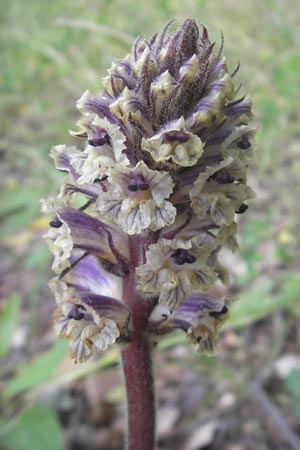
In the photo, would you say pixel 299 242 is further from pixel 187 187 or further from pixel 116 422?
pixel 187 187

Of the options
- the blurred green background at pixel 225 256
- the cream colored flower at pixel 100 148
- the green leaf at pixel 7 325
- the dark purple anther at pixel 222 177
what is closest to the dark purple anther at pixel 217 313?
the dark purple anther at pixel 222 177

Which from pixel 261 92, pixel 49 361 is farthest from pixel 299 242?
pixel 49 361

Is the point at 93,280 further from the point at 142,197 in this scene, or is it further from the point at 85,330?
the point at 142,197

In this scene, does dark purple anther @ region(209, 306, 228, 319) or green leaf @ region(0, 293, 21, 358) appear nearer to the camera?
dark purple anther @ region(209, 306, 228, 319)

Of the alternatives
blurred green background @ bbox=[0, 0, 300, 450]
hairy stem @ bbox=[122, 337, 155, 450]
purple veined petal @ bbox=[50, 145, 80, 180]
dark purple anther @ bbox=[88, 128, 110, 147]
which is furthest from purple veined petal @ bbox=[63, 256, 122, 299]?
blurred green background @ bbox=[0, 0, 300, 450]

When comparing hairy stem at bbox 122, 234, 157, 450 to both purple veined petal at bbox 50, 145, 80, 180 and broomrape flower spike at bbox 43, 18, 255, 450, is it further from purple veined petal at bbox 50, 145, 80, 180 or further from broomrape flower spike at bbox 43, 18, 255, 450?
purple veined petal at bbox 50, 145, 80, 180

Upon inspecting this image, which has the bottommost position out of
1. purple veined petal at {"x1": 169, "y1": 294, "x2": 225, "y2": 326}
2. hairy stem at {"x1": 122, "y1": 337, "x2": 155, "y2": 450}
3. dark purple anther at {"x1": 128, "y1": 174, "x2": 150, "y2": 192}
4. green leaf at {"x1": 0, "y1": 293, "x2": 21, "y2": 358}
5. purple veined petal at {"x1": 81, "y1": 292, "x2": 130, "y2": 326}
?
hairy stem at {"x1": 122, "y1": 337, "x2": 155, "y2": 450}

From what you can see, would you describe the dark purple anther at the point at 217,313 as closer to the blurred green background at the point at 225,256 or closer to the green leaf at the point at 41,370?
the blurred green background at the point at 225,256
